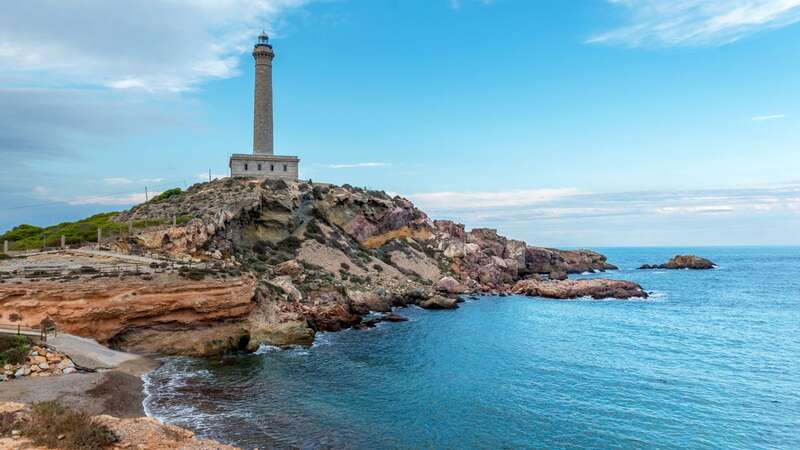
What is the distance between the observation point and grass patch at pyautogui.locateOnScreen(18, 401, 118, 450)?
1393cm

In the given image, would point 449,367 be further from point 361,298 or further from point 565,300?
Answer: point 565,300

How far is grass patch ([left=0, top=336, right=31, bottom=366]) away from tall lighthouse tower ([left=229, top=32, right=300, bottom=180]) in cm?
5004

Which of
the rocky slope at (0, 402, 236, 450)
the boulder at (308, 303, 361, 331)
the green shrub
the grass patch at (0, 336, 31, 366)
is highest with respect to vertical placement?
the green shrub

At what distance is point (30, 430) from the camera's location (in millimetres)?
14438

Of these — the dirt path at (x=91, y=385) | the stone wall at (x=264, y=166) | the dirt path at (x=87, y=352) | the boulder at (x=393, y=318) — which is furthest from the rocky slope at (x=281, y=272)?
the boulder at (x=393, y=318)

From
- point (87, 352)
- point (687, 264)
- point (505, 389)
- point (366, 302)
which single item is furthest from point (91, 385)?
point (687, 264)

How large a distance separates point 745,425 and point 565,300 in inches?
1695

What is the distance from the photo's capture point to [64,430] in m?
14.4

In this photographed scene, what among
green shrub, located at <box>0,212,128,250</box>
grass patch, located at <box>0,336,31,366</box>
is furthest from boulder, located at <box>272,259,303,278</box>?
grass patch, located at <box>0,336,31,366</box>

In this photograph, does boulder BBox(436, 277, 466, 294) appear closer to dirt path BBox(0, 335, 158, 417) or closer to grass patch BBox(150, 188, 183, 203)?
grass patch BBox(150, 188, 183, 203)

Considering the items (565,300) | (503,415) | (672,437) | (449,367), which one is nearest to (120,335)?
(449,367)

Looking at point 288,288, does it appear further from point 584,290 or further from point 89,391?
point 584,290

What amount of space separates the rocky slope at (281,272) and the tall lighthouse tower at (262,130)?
11.7 ft

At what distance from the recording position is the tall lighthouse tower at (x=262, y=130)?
72.4 meters
